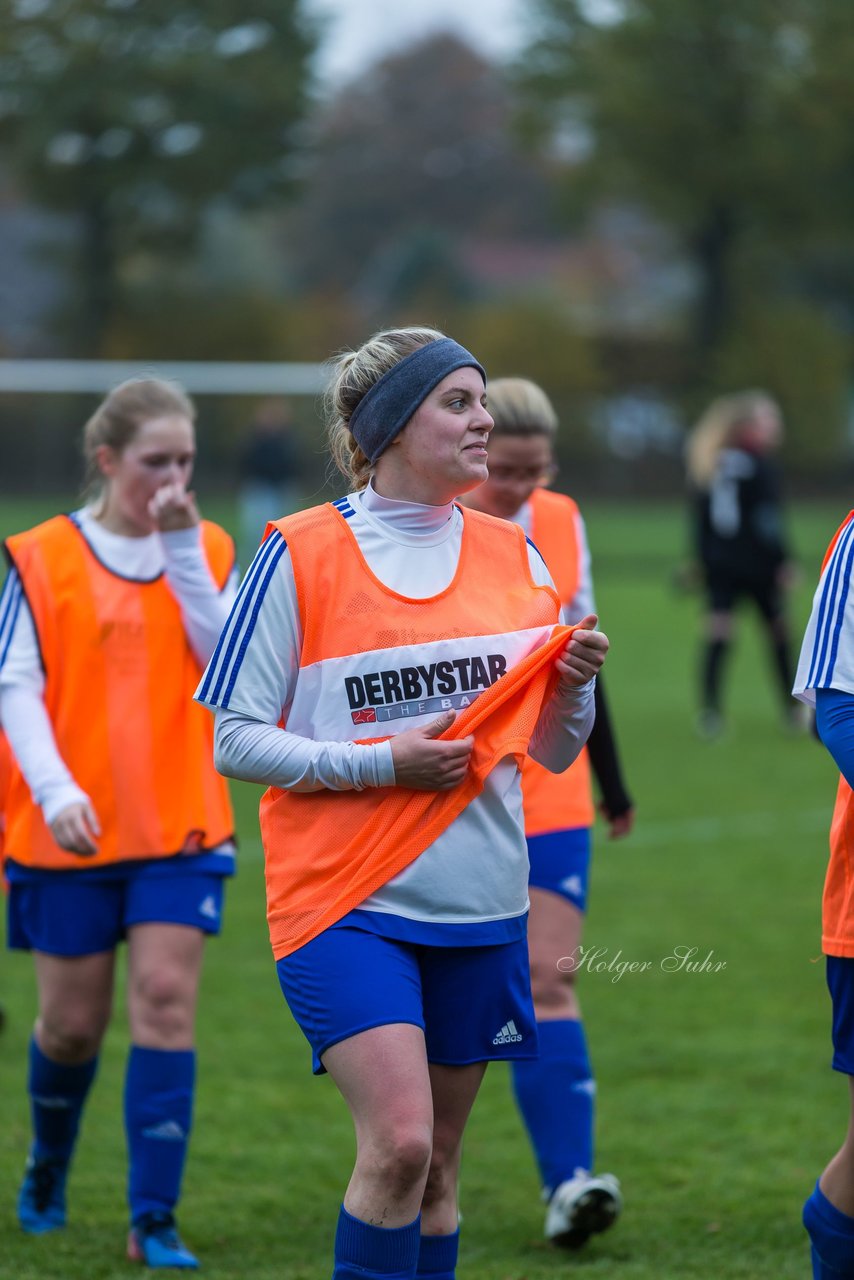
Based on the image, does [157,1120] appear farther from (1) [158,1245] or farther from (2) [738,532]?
(2) [738,532]

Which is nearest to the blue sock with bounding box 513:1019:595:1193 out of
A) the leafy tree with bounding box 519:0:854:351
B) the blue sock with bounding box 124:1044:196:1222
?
the blue sock with bounding box 124:1044:196:1222

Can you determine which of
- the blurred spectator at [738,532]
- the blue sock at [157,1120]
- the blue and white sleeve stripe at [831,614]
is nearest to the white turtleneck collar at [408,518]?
the blue and white sleeve stripe at [831,614]

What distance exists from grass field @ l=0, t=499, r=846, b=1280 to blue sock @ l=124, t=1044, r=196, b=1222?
187 mm

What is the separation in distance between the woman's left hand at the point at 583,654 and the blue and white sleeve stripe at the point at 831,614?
1.22 feet

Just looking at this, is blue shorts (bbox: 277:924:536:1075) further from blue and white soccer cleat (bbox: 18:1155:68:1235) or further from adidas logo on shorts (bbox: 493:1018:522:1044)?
blue and white soccer cleat (bbox: 18:1155:68:1235)

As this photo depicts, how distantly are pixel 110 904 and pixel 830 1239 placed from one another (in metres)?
1.80

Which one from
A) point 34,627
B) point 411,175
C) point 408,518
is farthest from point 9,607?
point 411,175

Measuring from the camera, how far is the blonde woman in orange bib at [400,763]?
3.06 meters

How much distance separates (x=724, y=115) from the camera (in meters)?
46.4

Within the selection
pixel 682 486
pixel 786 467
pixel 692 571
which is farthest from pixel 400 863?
pixel 786 467

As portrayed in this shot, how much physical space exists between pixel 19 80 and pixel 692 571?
106 ft

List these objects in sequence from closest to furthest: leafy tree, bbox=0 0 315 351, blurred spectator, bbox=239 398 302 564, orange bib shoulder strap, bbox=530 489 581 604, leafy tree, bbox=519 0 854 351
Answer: orange bib shoulder strap, bbox=530 489 581 604 → blurred spectator, bbox=239 398 302 564 → leafy tree, bbox=0 0 315 351 → leafy tree, bbox=519 0 854 351

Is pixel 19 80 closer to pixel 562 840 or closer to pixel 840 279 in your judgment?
pixel 840 279

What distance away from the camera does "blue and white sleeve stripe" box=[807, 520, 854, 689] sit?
3.20 m
